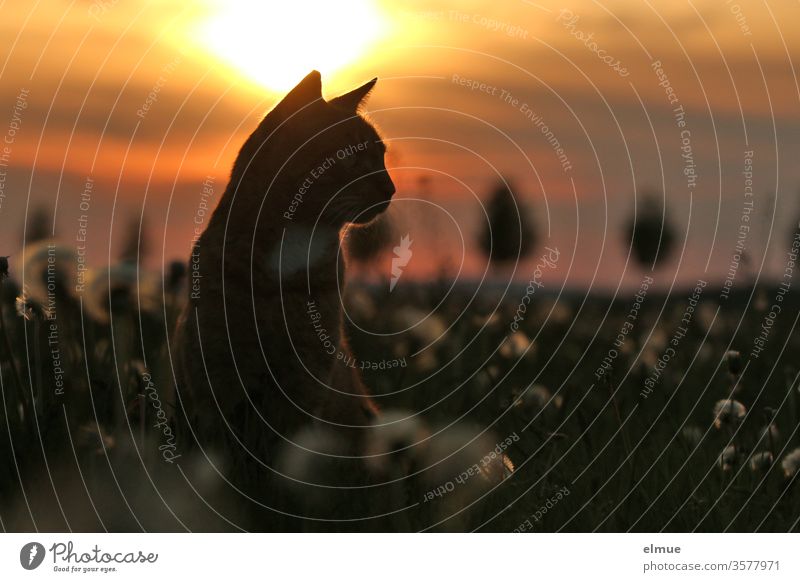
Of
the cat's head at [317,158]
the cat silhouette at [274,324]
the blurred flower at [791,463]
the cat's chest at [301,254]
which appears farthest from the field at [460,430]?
the cat's head at [317,158]

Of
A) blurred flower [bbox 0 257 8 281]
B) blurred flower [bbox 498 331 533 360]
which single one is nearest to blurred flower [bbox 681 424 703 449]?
blurred flower [bbox 498 331 533 360]

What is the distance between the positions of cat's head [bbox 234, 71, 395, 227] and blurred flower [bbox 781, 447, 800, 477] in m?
2.06

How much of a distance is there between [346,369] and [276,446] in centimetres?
51

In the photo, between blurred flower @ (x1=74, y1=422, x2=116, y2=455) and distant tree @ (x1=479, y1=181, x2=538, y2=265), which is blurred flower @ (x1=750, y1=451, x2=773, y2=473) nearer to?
distant tree @ (x1=479, y1=181, x2=538, y2=265)

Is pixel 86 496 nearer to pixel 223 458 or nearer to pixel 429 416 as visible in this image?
pixel 223 458

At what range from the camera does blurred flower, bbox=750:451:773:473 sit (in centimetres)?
395

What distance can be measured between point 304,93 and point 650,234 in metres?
1.66

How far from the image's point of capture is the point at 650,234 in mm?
4520

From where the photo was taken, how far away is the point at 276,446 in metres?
4.01
